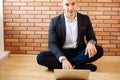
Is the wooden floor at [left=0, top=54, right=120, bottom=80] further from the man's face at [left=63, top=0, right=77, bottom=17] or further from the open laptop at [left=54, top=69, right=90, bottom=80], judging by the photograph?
the man's face at [left=63, top=0, right=77, bottom=17]

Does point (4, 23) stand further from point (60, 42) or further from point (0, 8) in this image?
point (60, 42)

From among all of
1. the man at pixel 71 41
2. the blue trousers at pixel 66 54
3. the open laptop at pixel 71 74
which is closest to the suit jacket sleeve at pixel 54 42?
the man at pixel 71 41

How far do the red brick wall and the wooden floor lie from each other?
0.16 metres

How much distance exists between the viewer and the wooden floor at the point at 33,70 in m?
2.33

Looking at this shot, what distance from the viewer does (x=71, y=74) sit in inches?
83.4

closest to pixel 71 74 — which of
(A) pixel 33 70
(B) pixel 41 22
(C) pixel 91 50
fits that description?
(C) pixel 91 50

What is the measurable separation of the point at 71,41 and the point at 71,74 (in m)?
0.56

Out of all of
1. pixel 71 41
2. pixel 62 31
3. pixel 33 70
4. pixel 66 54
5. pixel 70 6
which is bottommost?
pixel 33 70

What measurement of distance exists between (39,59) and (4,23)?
1.08 m

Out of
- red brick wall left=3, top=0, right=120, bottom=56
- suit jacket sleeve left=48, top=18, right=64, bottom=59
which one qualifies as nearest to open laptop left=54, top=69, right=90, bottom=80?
suit jacket sleeve left=48, top=18, right=64, bottom=59

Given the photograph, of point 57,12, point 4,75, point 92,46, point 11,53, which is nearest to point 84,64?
point 92,46

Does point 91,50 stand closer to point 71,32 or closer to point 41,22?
point 71,32

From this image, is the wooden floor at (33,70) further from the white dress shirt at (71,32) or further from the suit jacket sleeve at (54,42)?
Answer: the white dress shirt at (71,32)

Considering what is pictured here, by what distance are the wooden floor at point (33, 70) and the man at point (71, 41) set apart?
0.43ft
